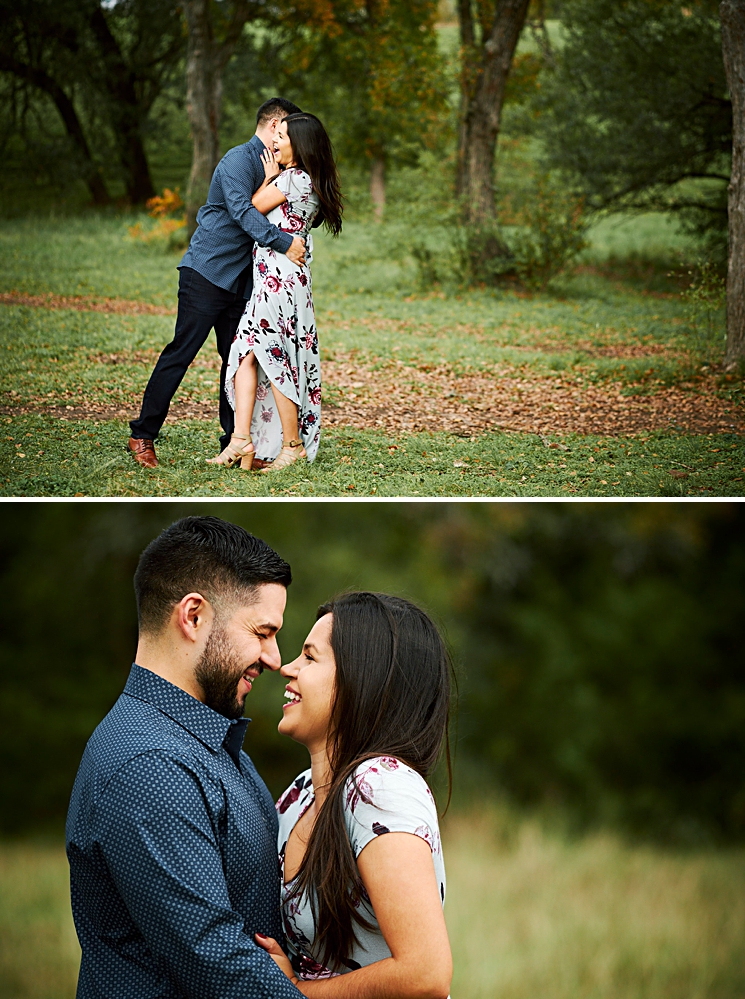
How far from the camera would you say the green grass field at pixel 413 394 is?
16.2 ft

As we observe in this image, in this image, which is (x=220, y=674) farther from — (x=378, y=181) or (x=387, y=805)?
(x=378, y=181)

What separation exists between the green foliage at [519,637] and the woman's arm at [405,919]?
4.80 meters

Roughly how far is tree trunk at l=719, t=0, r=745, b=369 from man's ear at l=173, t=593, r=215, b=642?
5878mm

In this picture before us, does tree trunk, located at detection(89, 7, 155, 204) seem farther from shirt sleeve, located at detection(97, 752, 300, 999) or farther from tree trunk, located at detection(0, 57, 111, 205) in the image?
shirt sleeve, located at detection(97, 752, 300, 999)

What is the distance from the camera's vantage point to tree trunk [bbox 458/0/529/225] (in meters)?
12.3

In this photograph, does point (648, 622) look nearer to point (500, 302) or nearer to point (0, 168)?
point (500, 302)

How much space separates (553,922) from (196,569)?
168 inches

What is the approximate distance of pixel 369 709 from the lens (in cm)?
210

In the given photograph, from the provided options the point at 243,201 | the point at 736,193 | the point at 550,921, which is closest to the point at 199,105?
the point at 736,193

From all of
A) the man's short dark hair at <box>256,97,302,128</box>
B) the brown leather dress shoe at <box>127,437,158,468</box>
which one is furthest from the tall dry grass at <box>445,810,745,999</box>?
the man's short dark hair at <box>256,97,302,128</box>

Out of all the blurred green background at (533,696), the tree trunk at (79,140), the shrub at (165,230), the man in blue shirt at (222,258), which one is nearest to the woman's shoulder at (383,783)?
the man in blue shirt at (222,258)

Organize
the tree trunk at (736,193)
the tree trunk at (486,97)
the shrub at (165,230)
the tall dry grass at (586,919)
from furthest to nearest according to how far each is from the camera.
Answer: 1. the shrub at (165,230)
2. the tree trunk at (486,97)
3. the tree trunk at (736,193)
4. the tall dry grass at (586,919)

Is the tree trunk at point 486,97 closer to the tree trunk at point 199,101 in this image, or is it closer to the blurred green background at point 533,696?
the tree trunk at point 199,101

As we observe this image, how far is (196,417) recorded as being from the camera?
5.73 m
